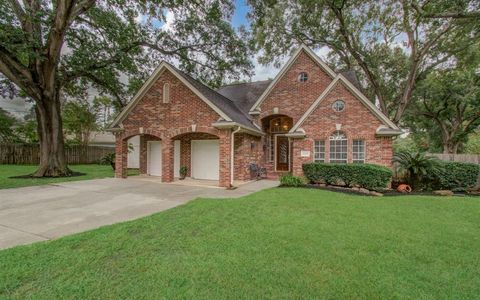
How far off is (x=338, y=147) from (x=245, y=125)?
4.78 meters

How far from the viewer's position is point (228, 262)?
3.17 metres

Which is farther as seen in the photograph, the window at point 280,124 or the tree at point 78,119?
the tree at point 78,119

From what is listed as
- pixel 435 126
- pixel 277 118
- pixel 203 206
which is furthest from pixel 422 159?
pixel 435 126

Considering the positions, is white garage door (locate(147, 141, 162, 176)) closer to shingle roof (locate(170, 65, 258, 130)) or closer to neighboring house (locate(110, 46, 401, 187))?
neighboring house (locate(110, 46, 401, 187))

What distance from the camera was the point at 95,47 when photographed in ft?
43.4

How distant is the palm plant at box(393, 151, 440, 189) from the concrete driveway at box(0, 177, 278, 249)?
22.8 ft

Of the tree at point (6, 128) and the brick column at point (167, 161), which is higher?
the tree at point (6, 128)

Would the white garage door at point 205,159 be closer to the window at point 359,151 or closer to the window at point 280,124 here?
the window at point 280,124

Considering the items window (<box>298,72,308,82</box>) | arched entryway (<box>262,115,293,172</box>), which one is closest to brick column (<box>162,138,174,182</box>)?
arched entryway (<box>262,115,293,172</box>)

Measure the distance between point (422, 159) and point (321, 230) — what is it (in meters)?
8.19

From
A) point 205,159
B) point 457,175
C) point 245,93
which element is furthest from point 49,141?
point 457,175

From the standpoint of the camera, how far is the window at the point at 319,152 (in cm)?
1127

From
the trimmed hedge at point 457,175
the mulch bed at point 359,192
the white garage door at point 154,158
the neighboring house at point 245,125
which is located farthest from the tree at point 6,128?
the trimmed hedge at point 457,175

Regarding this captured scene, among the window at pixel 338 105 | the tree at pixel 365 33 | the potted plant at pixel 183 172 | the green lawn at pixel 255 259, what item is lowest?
the green lawn at pixel 255 259
